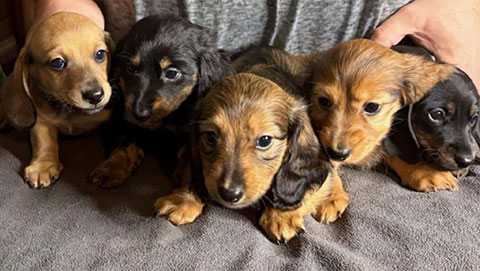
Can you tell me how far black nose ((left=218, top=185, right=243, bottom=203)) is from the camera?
5.38 feet

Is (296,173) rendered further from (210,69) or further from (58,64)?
(58,64)

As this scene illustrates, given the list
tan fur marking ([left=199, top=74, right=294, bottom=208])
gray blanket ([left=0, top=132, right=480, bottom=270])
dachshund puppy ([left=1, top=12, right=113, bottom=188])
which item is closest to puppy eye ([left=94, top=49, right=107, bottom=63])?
dachshund puppy ([left=1, top=12, right=113, bottom=188])

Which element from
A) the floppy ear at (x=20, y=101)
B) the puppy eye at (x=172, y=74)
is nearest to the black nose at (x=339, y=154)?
the puppy eye at (x=172, y=74)

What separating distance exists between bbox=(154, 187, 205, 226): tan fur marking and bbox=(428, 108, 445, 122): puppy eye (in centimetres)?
95

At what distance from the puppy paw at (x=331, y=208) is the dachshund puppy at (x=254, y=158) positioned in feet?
0.10

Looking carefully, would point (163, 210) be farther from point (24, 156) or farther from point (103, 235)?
point (24, 156)

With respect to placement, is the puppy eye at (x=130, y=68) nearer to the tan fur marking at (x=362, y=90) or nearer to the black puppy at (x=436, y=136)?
the tan fur marking at (x=362, y=90)

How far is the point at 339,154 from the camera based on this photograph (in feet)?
6.15

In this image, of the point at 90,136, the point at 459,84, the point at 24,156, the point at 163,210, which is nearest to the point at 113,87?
the point at 90,136

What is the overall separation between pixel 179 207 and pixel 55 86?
0.72 m

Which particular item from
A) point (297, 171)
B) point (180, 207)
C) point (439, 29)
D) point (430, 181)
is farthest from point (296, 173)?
point (439, 29)

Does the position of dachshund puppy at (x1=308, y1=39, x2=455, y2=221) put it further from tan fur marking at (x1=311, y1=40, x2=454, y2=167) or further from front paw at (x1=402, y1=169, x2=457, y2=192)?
front paw at (x1=402, y1=169, x2=457, y2=192)

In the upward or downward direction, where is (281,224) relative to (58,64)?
downward

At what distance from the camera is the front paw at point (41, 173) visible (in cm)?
201
